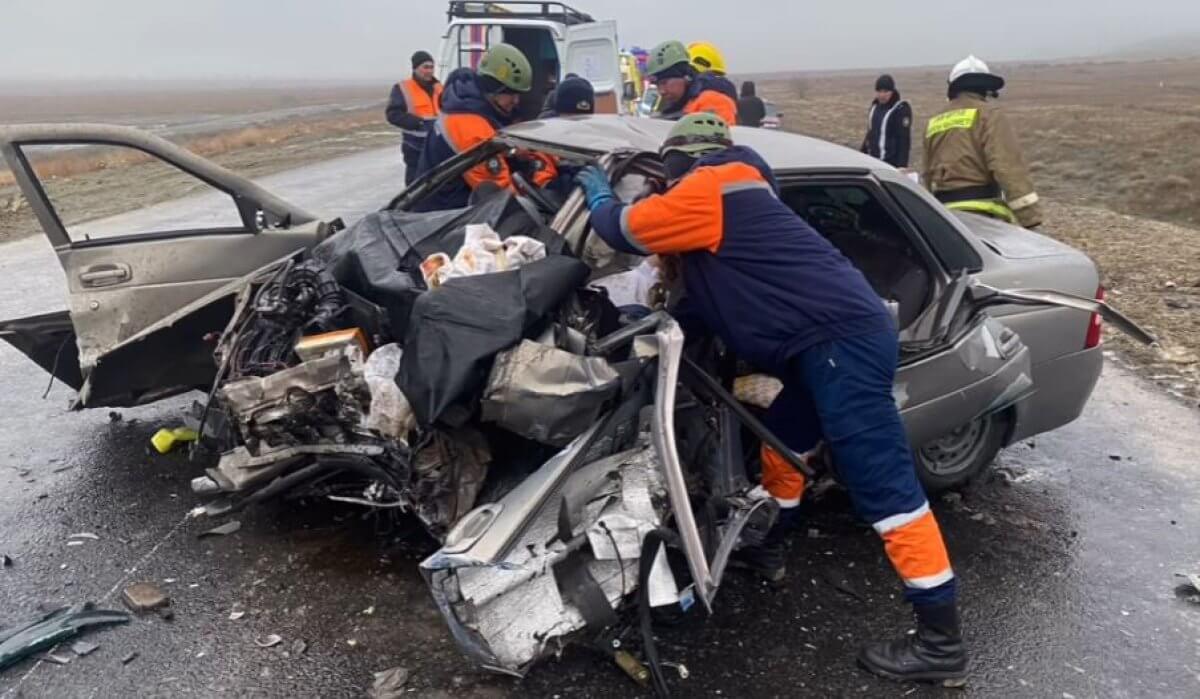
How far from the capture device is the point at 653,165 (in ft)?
12.4

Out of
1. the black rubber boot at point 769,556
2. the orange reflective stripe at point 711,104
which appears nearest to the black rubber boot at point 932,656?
the black rubber boot at point 769,556

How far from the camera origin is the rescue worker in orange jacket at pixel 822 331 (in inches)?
124

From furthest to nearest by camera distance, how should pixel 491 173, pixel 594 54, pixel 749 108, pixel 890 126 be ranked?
pixel 749 108
pixel 594 54
pixel 890 126
pixel 491 173

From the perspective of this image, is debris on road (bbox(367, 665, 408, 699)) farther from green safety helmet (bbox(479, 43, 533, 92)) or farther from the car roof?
green safety helmet (bbox(479, 43, 533, 92))

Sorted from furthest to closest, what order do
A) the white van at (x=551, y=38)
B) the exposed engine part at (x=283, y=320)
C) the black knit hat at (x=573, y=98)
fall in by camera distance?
the white van at (x=551, y=38) < the black knit hat at (x=573, y=98) < the exposed engine part at (x=283, y=320)

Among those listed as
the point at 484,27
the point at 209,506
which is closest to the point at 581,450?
the point at 209,506

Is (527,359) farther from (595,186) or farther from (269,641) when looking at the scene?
(269,641)

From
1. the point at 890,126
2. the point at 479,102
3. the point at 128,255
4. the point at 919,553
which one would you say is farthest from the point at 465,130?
the point at 890,126

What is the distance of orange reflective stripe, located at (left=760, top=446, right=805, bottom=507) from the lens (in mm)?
3660

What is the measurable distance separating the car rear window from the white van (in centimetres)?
812

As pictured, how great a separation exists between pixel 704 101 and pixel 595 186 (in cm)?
392

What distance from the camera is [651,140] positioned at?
4086mm

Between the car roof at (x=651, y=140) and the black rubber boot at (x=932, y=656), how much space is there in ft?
5.68

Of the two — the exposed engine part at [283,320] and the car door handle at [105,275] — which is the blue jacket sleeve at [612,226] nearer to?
the exposed engine part at [283,320]
